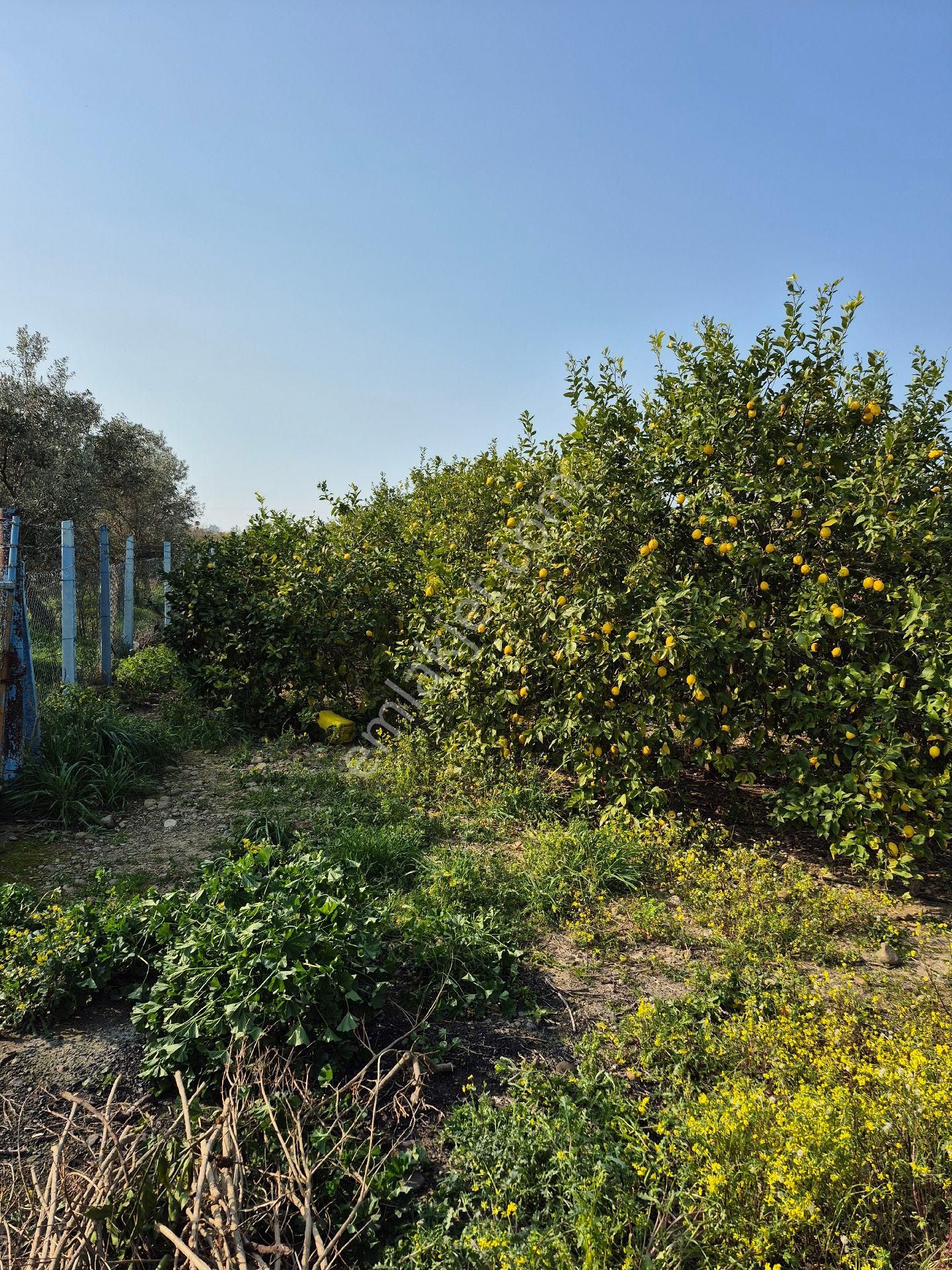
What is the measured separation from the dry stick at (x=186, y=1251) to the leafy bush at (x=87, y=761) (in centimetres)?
354

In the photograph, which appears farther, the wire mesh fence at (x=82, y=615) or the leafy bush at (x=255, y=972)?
the wire mesh fence at (x=82, y=615)

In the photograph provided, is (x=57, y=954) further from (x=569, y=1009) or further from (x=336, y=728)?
(x=336, y=728)

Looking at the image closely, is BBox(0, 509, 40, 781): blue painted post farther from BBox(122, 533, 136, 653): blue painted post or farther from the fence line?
BBox(122, 533, 136, 653): blue painted post

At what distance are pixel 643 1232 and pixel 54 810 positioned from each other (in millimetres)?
4567

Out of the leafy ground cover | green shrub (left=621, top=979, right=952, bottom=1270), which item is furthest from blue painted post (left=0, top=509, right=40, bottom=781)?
green shrub (left=621, top=979, right=952, bottom=1270)

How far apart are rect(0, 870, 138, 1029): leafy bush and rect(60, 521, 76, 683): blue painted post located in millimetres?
4018

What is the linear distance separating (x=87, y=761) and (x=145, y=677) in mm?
3015

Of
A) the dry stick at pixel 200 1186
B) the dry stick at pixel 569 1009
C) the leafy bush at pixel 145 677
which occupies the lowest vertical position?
the dry stick at pixel 569 1009

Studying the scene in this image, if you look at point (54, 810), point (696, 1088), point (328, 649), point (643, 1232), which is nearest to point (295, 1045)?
point (643, 1232)

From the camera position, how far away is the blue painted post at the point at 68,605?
6684mm

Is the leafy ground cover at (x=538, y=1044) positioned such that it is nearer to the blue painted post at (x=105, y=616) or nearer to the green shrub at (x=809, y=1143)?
the green shrub at (x=809, y=1143)

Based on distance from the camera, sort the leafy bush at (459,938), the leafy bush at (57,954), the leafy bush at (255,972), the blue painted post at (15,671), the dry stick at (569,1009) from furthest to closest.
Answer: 1. the blue painted post at (15,671)
2. the leafy bush at (459,938)
3. the dry stick at (569,1009)
4. the leafy bush at (57,954)
5. the leafy bush at (255,972)

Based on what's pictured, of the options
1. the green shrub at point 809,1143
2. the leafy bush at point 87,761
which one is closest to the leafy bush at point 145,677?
the leafy bush at point 87,761

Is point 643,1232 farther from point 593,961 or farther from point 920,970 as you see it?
point 920,970
